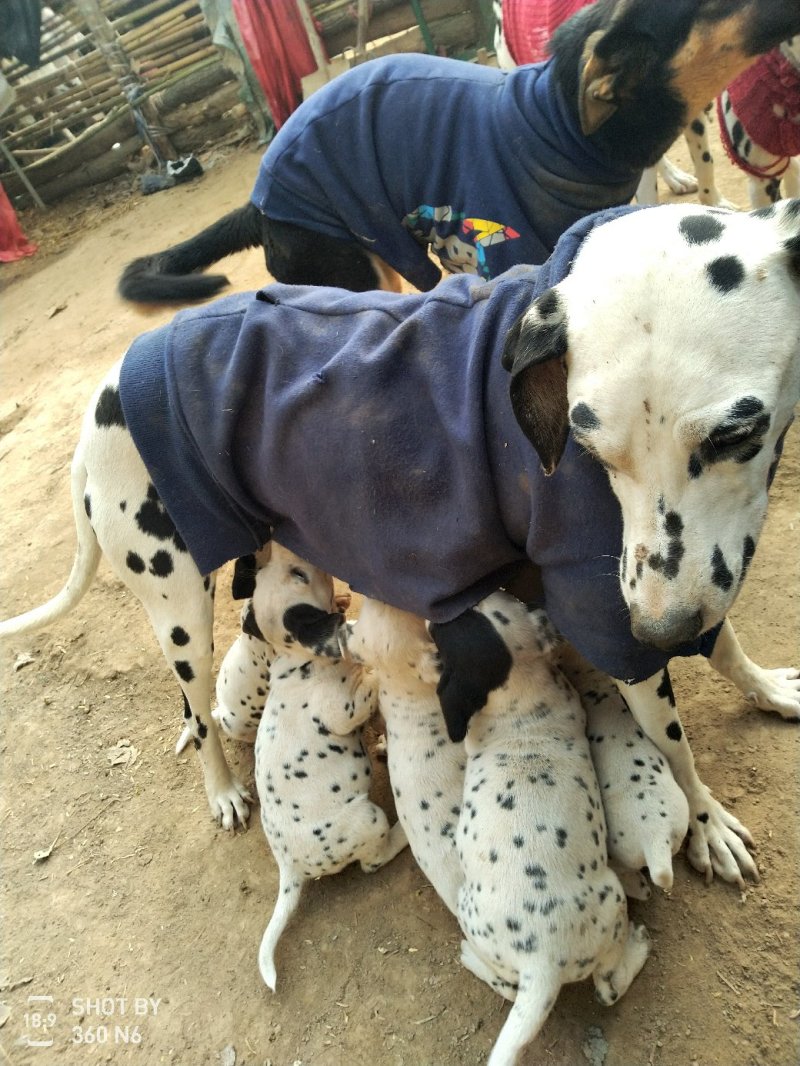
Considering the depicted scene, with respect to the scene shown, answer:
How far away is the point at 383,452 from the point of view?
220 cm

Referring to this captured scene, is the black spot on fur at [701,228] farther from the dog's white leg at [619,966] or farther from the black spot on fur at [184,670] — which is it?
the black spot on fur at [184,670]

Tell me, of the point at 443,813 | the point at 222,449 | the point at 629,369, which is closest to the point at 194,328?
the point at 222,449

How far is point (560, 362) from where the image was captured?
1.80 m

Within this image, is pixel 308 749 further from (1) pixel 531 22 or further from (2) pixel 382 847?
(1) pixel 531 22

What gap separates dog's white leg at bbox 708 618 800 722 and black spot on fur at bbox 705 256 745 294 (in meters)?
1.44

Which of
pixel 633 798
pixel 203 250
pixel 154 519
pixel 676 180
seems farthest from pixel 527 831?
pixel 676 180

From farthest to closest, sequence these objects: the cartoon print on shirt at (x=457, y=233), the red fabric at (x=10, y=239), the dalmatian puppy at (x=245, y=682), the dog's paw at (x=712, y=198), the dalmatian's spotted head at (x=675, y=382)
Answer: the red fabric at (x=10, y=239) → the dog's paw at (x=712, y=198) → the cartoon print on shirt at (x=457, y=233) → the dalmatian puppy at (x=245, y=682) → the dalmatian's spotted head at (x=675, y=382)

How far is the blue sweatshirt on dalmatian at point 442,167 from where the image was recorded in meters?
3.21

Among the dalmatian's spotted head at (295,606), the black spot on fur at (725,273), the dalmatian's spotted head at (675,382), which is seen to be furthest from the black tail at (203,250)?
the black spot on fur at (725,273)

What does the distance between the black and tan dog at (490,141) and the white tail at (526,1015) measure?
2540 millimetres

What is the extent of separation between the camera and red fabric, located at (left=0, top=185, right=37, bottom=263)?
10.5 meters

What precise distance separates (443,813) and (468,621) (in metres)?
0.63

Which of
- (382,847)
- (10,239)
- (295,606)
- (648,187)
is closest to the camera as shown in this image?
(382,847)

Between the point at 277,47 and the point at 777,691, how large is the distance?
9.40 metres
